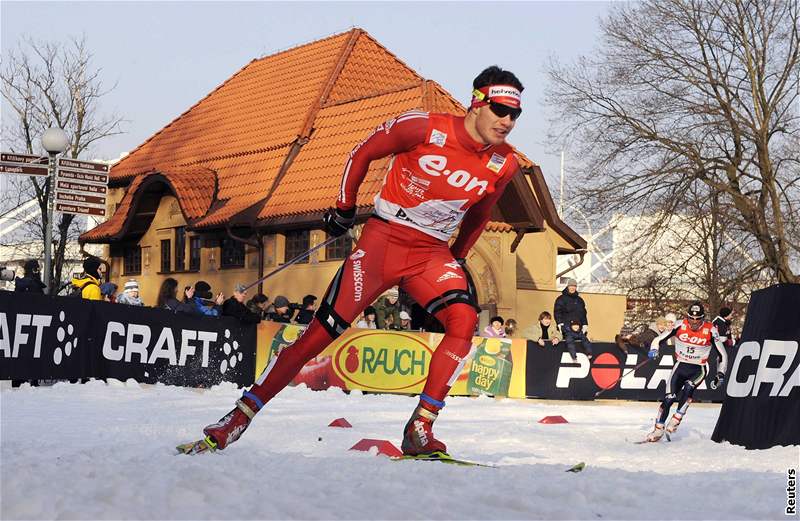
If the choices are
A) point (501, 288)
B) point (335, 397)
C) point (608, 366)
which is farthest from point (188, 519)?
point (501, 288)

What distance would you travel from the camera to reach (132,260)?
3972cm

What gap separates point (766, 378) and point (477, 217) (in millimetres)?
4409

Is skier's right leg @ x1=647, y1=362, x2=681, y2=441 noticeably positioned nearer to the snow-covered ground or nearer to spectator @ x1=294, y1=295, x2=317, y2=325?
the snow-covered ground

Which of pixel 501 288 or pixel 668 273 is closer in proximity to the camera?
pixel 501 288

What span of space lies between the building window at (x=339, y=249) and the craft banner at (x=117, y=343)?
502 inches

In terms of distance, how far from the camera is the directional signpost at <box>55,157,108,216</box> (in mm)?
15492

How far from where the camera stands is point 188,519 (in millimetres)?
4844

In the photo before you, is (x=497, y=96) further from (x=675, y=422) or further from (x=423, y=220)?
(x=675, y=422)

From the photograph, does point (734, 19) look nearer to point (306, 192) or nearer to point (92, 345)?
point (306, 192)

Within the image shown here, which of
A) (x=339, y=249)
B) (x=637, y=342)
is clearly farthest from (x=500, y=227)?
(x=637, y=342)

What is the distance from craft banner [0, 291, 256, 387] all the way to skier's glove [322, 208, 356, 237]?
8454 mm

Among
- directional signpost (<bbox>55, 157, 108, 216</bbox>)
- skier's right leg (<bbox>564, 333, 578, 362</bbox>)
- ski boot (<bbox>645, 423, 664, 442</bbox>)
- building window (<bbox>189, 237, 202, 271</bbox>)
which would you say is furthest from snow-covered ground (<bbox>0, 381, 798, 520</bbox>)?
building window (<bbox>189, 237, 202, 271</bbox>)

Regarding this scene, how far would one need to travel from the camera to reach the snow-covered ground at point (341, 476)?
513 cm

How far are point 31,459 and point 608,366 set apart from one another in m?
17.4
